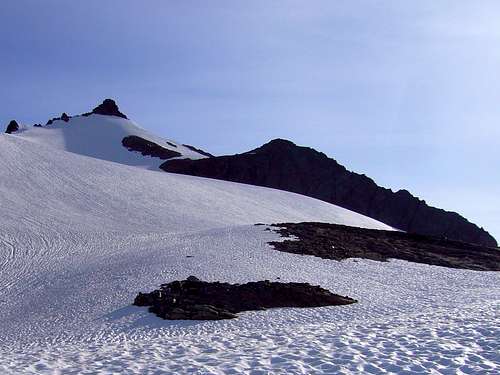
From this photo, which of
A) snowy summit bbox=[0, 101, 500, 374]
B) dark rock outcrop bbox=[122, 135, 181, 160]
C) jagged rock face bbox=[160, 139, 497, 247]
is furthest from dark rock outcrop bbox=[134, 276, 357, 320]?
dark rock outcrop bbox=[122, 135, 181, 160]

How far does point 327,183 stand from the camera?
10500cm

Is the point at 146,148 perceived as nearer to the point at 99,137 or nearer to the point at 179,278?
the point at 99,137

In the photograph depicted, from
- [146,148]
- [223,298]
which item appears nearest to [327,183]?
[146,148]

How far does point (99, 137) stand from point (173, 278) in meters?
102

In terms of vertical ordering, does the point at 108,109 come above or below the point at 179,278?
above

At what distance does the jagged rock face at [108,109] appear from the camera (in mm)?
141087

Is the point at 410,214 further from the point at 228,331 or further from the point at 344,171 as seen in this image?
the point at 228,331

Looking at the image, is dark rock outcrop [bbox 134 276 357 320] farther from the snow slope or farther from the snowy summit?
the snow slope

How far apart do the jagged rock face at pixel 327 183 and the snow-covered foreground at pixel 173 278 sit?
5217 centimetres

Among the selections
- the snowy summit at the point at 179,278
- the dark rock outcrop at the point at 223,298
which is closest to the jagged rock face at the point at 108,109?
the snowy summit at the point at 179,278

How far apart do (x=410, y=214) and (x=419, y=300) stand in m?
81.8

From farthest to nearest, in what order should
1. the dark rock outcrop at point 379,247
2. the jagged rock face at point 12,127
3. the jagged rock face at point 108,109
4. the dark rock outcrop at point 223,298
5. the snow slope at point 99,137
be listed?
the jagged rock face at point 108,109 → the jagged rock face at point 12,127 → the snow slope at point 99,137 → the dark rock outcrop at point 379,247 → the dark rock outcrop at point 223,298

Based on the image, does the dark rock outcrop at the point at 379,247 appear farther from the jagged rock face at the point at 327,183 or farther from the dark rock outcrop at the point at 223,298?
the jagged rock face at the point at 327,183

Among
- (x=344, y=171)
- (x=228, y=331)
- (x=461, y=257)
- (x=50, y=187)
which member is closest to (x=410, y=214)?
(x=344, y=171)
